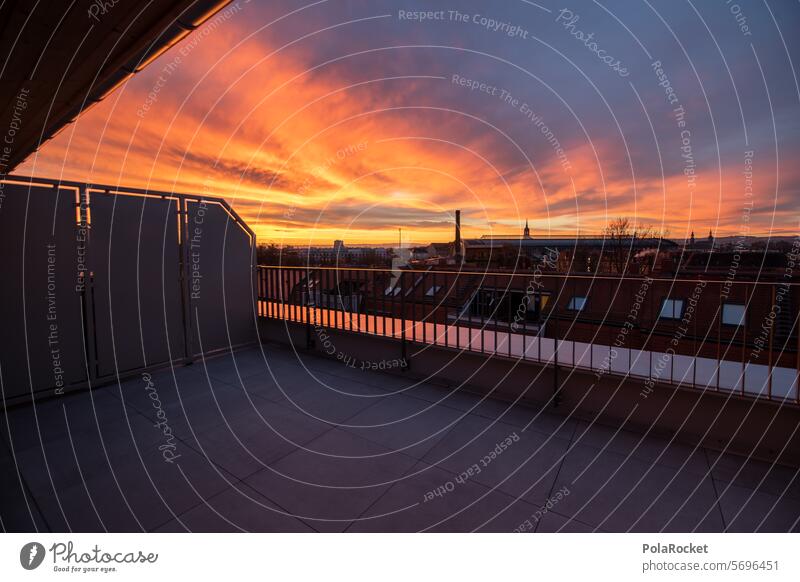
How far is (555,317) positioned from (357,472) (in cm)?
220

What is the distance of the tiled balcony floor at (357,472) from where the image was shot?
2.09 m

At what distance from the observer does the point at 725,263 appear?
884 cm

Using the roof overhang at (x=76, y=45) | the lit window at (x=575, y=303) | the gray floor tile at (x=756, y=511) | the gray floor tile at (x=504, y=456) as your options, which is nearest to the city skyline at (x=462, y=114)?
the roof overhang at (x=76, y=45)

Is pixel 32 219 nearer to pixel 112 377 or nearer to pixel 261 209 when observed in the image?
pixel 112 377

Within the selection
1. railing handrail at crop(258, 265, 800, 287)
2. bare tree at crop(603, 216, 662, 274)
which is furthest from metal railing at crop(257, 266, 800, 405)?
bare tree at crop(603, 216, 662, 274)

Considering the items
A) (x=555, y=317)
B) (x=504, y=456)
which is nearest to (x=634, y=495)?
(x=504, y=456)

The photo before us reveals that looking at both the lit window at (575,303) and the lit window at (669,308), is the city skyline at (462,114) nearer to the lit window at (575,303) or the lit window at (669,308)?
the lit window at (669,308)

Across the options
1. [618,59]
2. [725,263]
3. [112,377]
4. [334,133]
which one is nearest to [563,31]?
[618,59]

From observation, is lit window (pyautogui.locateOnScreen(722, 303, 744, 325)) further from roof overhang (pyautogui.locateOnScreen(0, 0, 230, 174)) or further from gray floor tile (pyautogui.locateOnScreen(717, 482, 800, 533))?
roof overhang (pyautogui.locateOnScreen(0, 0, 230, 174))

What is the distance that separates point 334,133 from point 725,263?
947cm
